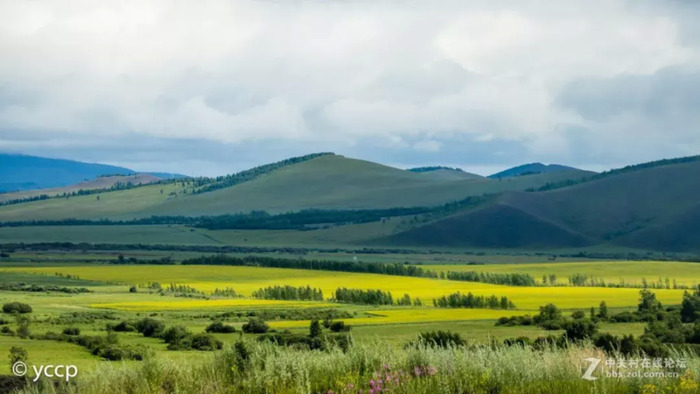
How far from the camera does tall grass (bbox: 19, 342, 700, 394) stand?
18.8 m

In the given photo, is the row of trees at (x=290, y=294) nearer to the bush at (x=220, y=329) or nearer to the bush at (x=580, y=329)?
the bush at (x=220, y=329)

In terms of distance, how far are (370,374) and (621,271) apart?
401 feet

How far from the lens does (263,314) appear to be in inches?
2751

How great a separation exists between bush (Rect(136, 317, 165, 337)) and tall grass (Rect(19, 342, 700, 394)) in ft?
110

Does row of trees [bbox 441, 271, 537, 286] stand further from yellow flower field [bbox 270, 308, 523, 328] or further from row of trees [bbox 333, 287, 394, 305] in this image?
yellow flower field [bbox 270, 308, 523, 328]

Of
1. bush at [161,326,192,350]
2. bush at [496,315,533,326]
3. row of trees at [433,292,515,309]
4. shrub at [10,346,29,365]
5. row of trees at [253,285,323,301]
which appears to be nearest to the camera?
shrub at [10,346,29,365]

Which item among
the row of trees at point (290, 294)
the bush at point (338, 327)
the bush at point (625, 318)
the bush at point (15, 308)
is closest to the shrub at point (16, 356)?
the bush at point (338, 327)

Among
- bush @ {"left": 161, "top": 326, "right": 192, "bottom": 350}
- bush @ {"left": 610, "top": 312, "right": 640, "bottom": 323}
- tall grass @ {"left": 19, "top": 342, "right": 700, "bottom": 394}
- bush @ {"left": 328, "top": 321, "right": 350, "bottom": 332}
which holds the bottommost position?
bush @ {"left": 610, "top": 312, "right": 640, "bottom": 323}

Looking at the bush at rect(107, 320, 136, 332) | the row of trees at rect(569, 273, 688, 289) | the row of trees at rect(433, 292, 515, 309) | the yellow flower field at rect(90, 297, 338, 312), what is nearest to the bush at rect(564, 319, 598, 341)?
the bush at rect(107, 320, 136, 332)

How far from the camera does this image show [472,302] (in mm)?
81750

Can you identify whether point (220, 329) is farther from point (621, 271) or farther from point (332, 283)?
point (621, 271)

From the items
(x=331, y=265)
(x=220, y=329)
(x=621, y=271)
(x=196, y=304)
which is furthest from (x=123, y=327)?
(x=621, y=271)

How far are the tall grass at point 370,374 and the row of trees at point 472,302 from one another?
58.9 metres

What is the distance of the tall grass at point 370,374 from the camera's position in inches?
742
